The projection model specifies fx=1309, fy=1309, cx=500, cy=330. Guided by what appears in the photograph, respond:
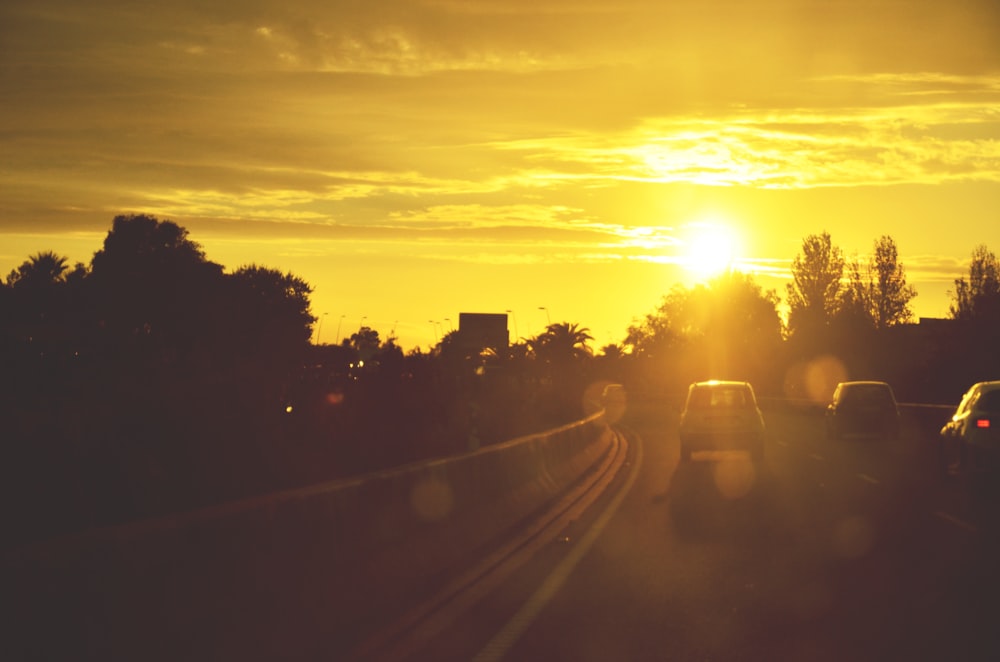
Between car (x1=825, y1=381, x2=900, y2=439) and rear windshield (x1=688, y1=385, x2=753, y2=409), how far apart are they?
11.5 meters

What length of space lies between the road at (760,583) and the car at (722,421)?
21.9 ft

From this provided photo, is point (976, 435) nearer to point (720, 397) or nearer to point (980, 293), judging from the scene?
point (720, 397)

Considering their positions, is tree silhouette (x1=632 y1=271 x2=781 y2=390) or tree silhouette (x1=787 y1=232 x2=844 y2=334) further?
tree silhouette (x1=632 y1=271 x2=781 y2=390)

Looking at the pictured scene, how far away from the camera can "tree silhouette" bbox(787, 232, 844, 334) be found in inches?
4946

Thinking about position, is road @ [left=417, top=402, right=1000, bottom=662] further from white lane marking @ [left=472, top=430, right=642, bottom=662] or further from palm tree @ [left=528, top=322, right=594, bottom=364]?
palm tree @ [left=528, top=322, right=594, bottom=364]

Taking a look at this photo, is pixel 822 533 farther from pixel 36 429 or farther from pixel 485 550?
pixel 36 429

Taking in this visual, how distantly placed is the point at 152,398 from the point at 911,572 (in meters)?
14.7

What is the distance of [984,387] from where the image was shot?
21.9 m

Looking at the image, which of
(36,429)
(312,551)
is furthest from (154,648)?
(36,429)

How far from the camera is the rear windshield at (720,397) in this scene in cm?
2973

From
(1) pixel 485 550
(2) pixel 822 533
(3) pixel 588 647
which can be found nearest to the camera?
(3) pixel 588 647


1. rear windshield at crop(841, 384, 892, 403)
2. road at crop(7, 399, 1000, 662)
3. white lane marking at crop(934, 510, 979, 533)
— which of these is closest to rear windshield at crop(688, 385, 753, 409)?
road at crop(7, 399, 1000, 662)

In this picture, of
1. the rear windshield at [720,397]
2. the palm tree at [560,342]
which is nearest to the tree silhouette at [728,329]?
the palm tree at [560,342]

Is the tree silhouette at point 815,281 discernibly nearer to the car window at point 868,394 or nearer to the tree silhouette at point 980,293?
the tree silhouette at point 980,293
